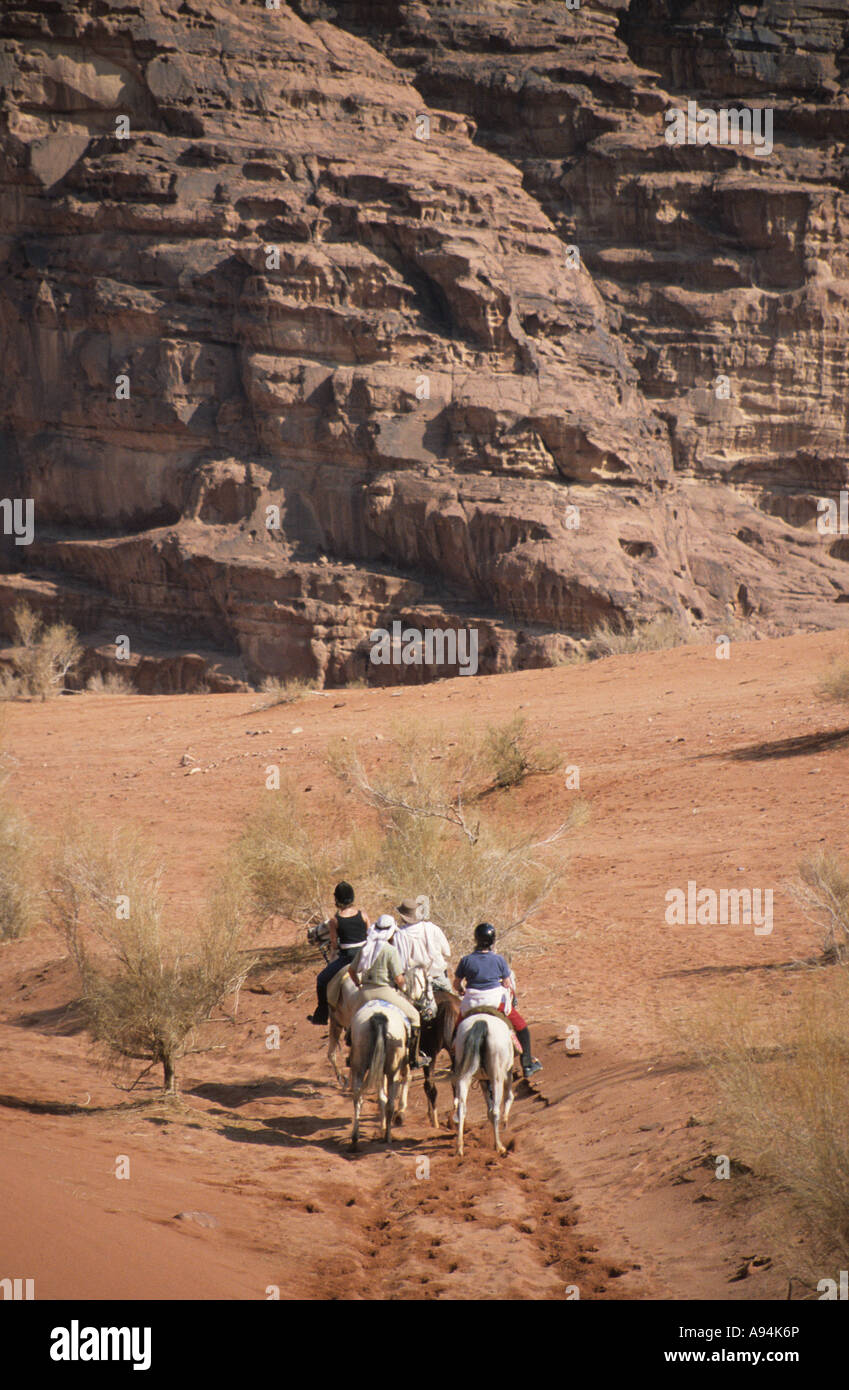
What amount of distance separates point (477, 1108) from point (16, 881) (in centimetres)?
737

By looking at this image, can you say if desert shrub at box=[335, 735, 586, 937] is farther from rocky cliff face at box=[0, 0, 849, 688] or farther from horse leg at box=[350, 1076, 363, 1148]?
rocky cliff face at box=[0, 0, 849, 688]

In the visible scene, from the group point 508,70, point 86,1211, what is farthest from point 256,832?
point 508,70

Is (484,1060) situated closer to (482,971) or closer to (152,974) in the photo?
(482,971)

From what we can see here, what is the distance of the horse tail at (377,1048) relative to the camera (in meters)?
8.65

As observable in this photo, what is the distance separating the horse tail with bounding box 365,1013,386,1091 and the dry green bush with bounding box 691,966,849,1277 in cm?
236

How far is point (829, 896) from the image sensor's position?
10891 mm

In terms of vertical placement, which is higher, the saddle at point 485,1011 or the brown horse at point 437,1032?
the saddle at point 485,1011

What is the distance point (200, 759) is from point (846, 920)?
1428cm

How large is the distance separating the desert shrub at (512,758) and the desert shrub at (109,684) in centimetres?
2476

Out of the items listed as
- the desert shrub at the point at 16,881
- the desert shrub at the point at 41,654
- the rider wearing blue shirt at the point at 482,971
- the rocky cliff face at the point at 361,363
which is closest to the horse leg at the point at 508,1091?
the rider wearing blue shirt at the point at 482,971

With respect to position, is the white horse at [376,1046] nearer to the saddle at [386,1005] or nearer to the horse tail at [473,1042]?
the saddle at [386,1005]

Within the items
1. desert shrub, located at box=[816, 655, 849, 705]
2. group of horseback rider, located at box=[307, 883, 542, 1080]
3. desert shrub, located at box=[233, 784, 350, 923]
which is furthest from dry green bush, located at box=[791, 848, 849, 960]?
desert shrub, located at box=[816, 655, 849, 705]

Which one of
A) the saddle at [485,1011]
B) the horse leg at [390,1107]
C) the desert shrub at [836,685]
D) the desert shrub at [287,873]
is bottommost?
the horse leg at [390,1107]

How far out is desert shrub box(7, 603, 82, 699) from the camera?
37.6 metres
